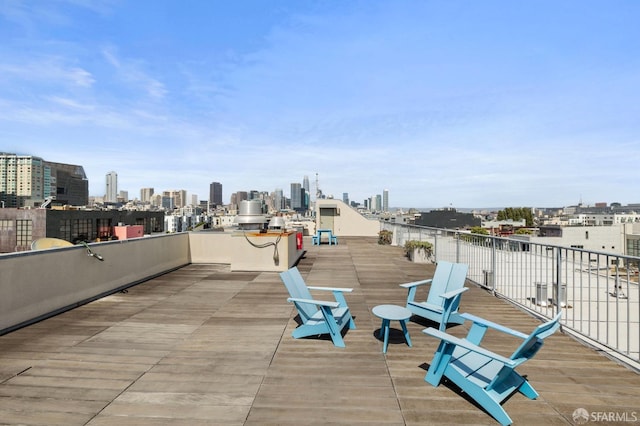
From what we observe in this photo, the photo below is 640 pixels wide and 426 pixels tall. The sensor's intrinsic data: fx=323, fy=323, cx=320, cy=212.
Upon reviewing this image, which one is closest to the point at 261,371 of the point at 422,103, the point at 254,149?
the point at 422,103

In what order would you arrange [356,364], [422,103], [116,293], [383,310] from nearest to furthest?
[356,364] < [383,310] < [116,293] < [422,103]

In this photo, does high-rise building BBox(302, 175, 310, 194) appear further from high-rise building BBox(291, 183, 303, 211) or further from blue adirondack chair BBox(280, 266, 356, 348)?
blue adirondack chair BBox(280, 266, 356, 348)

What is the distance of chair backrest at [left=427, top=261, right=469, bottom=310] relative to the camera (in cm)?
489

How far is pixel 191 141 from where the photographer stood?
2598 centimetres

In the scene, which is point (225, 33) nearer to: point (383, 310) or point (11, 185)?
point (383, 310)

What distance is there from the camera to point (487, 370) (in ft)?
9.20

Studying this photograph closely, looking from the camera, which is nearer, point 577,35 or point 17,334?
point 17,334

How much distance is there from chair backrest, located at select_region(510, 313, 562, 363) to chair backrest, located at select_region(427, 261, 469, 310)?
2.37 meters

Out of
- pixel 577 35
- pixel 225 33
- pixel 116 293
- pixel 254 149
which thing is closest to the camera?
pixel 116 293

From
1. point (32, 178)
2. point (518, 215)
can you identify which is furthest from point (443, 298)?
point (518, 215)

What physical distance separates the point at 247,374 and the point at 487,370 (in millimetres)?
2196

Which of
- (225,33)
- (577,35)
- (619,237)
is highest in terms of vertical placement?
(225,33)

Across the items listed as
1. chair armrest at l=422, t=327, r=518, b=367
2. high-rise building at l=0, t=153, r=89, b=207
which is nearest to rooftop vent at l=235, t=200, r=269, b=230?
chair armrest at l=422, t=327, r=518, b=367

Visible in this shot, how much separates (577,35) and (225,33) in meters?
10.9
